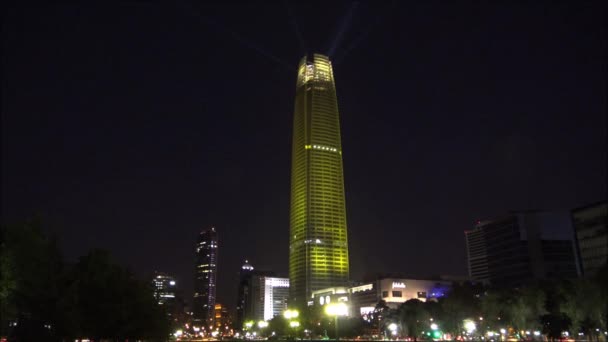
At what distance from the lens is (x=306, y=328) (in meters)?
165

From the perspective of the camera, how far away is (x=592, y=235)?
139375mm

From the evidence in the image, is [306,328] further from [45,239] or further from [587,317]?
[45,239]

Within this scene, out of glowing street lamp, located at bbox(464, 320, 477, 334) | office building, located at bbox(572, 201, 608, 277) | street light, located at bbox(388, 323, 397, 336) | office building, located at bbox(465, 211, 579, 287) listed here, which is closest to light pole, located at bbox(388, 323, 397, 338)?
street light, located at bbox(388, 323, 397, 336)

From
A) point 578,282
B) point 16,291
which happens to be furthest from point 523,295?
point 16,291

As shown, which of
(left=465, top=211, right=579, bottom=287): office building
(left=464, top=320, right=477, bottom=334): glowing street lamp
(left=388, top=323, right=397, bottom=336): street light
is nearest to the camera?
(left=464, top=320, right=477, bottom=334): glowing street lamp

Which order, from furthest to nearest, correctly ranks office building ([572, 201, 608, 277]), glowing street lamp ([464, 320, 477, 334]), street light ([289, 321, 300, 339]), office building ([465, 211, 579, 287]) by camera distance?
office building ([465, 211, 579, 287]) < street light ([289, 321, 300, 339]) < office building ([572, 201, 608, 277]) < glowing street lamp ([464, 320, 477, 334])

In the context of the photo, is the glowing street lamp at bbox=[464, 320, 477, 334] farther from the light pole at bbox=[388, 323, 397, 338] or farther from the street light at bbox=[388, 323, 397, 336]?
the light pole at bbox=[388, 323, 397, 338]

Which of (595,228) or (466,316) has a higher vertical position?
(595,228)

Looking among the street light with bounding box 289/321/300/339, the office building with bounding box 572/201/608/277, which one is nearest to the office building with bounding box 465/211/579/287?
the office building with bounding box 572/201/608/277

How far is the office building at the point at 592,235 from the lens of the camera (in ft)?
443

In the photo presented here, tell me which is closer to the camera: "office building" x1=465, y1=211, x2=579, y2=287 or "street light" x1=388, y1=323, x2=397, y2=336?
"street light" x1=388, y1=323, x2=397, y2=336

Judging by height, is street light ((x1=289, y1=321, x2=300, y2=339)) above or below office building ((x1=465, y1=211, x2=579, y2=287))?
below

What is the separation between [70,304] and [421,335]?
341ft

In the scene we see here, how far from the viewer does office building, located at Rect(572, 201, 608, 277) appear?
134875 millimetres
